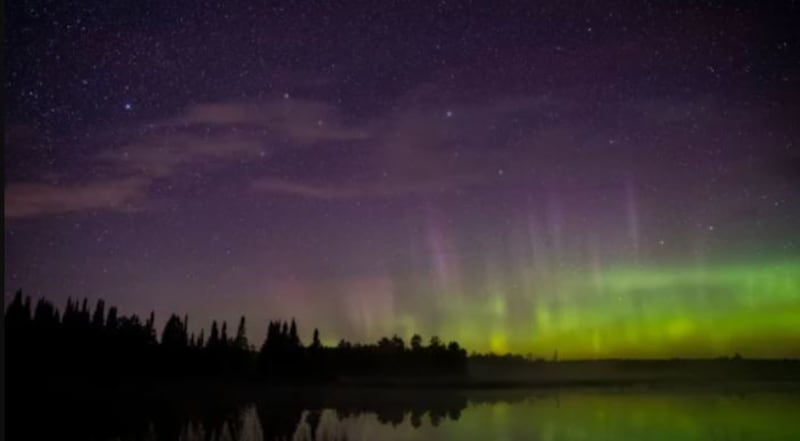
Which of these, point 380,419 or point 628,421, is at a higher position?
point 380,419

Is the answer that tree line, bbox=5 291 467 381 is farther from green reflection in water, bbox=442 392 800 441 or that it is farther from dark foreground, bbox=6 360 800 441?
green reflection in water, bbox=442 392 800 441

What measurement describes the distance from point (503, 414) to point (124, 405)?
750cm

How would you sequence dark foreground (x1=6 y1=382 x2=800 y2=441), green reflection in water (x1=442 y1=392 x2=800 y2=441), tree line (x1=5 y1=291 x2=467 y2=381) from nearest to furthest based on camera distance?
1. dark foreground (x1=6 y1=382 x2=800 y2=441)
2. green reflection in water (x1=442 y1=392 x2=800 y2=441)
3. tree line (x1=5 y1=291 x2=467 y2=381)

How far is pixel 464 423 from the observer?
1202 centimetres

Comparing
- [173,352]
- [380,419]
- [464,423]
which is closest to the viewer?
[464,423]

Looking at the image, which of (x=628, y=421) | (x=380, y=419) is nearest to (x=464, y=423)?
(x=380, y=419)

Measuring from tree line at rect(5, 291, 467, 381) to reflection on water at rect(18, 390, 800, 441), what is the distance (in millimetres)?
7631

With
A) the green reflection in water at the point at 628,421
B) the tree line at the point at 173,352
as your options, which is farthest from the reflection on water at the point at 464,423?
the tree line at the point at 173,352

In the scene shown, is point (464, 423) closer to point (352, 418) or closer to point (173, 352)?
point (352, 418)

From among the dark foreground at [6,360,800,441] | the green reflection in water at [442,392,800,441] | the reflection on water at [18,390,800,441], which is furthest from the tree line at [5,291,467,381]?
the green reflection in water at [442,392,800,441]

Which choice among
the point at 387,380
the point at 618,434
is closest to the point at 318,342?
the point at 387,380

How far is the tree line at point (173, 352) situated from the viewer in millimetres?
19172

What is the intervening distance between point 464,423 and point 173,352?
1582cm

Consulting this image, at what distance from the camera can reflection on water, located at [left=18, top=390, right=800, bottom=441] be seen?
31.7 ft
